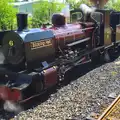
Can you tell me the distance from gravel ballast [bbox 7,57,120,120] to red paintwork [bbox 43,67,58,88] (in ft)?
1.47

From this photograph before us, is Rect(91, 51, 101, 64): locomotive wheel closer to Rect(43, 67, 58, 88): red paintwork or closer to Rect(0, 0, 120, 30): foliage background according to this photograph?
Rect(43, 67, 58, 88): red paintwork

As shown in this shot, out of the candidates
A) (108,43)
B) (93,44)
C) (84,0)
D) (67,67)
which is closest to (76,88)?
(67,67)

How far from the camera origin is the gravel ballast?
22.0ft

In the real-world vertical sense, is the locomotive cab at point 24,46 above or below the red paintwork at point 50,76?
above

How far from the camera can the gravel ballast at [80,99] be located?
6.71 metres

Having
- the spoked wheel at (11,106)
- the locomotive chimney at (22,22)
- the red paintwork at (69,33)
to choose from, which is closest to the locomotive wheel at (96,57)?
the red paintwork at (69,33)

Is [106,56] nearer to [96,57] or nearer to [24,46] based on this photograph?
[96,57]

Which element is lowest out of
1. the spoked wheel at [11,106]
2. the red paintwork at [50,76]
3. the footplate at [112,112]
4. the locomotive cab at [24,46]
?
the spoked wheel at [11,106]

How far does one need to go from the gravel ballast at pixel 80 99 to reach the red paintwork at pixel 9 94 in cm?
49

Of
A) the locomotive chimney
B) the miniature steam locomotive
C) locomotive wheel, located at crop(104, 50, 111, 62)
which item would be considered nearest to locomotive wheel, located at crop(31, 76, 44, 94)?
the miniature steam locomotive

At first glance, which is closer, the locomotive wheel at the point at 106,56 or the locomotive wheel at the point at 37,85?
the locomotive wheel at the point at 37,85

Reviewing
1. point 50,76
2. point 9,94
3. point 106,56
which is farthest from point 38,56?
point 106,56

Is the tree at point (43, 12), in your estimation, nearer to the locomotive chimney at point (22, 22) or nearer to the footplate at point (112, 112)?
the locomotive chimney at point (22, 22)

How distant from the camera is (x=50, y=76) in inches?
312
